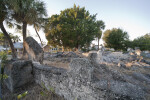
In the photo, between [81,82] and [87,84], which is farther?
[81,82]

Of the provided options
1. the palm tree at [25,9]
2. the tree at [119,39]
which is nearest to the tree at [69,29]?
the palm tree at [25,9]

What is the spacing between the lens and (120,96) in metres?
1.27

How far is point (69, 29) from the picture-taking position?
563 inches

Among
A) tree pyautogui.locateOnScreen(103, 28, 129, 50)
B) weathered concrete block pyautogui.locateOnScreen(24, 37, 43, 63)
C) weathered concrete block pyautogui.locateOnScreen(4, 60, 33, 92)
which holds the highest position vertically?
tree pyautogui.locateOnScreen(103, 28, 129, 50)

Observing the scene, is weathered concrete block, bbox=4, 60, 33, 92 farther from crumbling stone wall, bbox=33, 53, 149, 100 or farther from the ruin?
crumbling stone wall, bbox=33, 53, 149, 100

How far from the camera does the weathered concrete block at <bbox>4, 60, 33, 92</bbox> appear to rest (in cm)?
261

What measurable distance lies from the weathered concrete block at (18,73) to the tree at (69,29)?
11.8 m

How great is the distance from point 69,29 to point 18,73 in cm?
1258

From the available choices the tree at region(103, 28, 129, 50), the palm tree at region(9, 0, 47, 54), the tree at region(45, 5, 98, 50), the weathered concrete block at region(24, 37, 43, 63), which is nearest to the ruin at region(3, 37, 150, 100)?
the weathered concrete block at region(24, 37, 43, 63)

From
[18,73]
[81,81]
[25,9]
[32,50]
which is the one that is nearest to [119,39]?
[25,9]

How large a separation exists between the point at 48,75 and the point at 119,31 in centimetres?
2377

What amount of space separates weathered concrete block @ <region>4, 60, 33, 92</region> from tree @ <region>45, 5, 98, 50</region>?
38.8 ft

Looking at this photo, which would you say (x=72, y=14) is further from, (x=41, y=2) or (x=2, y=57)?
(x=2, y=57)

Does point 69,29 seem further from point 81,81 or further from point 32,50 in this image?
point 81,81
